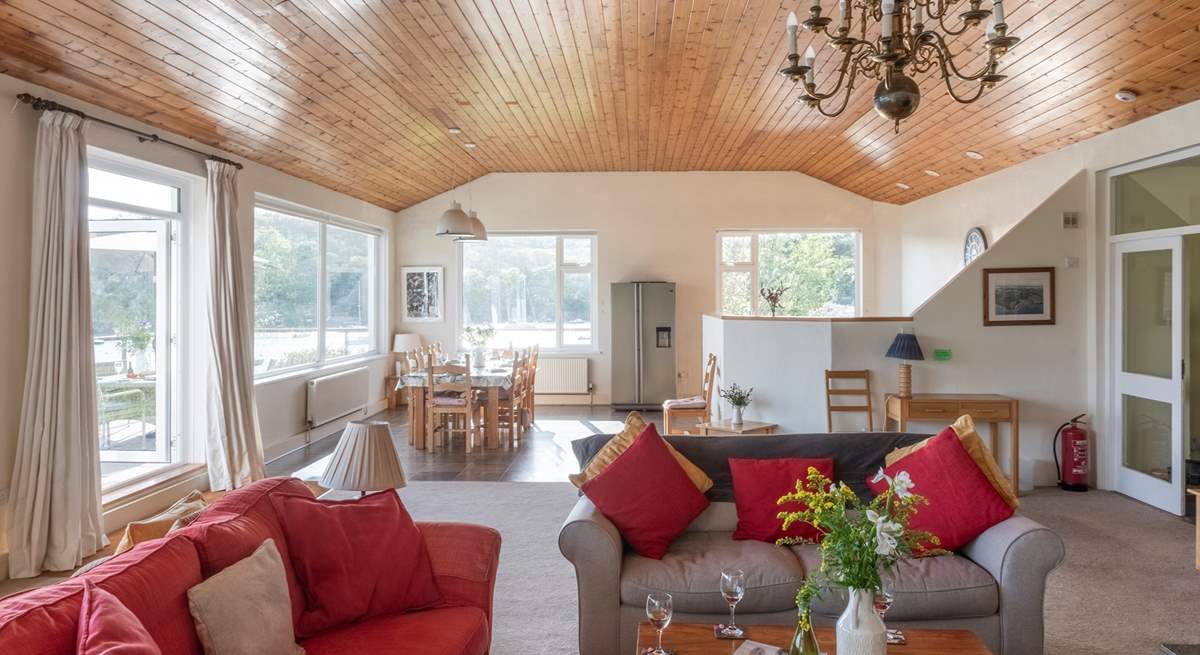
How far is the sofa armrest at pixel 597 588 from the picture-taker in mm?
2756

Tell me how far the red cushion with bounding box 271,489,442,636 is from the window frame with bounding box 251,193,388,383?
469cm

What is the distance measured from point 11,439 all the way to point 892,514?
453 cm

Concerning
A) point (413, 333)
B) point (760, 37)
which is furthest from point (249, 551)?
point (413, 333)

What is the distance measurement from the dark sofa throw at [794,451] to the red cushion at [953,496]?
11.0 inches

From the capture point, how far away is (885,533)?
181 centimetres

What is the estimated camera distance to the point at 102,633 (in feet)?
4.75

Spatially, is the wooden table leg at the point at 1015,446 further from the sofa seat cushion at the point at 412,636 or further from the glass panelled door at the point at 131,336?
the glass panelled door at the point at 131,336

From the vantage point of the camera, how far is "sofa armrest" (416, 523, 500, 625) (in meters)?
2.52

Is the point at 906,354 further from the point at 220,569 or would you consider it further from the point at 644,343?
the point at 220,569

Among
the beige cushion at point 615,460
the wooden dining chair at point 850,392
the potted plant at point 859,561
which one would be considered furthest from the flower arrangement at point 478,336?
the potted plant at point 859,561

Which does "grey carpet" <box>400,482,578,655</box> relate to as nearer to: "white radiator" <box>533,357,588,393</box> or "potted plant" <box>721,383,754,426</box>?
"potted plant" <box>721,383,754,426</box>

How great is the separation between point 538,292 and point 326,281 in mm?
3022

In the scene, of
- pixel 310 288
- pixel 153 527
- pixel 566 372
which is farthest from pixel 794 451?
pixel 566 372

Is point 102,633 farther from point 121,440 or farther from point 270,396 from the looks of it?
point 270,396
